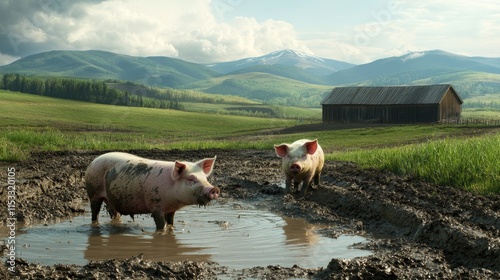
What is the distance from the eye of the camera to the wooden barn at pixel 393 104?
199ft

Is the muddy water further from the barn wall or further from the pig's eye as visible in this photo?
the barn wall

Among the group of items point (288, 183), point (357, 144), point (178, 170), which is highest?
point (178, 170)

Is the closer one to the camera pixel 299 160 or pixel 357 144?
pixel 299 160

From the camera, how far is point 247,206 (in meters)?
13.1

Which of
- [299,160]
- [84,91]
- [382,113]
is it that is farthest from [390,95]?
[84,91]

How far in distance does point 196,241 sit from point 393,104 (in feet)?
180

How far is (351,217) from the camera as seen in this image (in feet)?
37.3

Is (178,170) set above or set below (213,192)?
above

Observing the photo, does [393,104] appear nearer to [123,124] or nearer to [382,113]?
[382,113]

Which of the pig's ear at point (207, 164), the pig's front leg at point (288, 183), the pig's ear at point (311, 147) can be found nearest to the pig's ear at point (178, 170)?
the pig's ear at point (207, 164)

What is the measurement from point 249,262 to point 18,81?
134339 mm

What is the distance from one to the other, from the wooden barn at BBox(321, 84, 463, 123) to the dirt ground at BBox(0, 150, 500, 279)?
140 feet

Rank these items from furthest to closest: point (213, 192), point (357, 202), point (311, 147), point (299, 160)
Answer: point (311, 147)
point (299, 160)
point (357, 202)
point (213, 192)

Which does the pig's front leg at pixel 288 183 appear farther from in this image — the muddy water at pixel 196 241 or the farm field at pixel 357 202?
the muddy water at pixel 196 241
